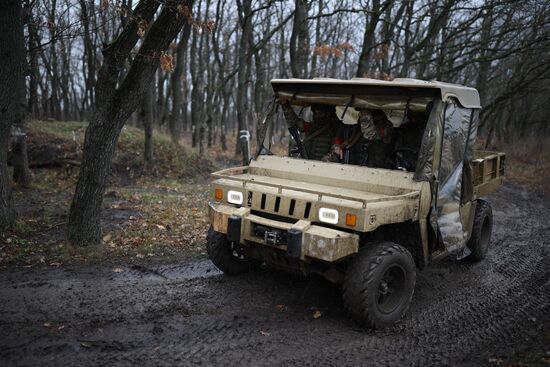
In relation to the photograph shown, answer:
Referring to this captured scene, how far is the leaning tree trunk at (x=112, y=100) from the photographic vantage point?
6.64 meters

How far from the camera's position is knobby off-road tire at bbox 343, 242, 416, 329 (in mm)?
4883

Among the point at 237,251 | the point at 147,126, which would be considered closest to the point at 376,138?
the point at 237,251

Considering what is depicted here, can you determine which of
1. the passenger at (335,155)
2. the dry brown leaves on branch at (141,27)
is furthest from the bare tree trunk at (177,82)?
the passenger at (335,155)

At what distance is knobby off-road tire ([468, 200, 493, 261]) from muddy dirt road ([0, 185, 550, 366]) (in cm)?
54

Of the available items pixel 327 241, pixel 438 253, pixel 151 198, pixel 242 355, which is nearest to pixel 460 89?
pixel 438 253

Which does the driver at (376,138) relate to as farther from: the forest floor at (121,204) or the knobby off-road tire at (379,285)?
the forest floor at (121,204)

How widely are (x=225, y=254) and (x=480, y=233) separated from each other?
162 inches

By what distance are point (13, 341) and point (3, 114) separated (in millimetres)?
4481

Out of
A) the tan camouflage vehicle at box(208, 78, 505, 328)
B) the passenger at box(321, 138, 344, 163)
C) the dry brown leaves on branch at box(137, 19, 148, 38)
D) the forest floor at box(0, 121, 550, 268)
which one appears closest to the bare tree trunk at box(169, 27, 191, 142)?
the forest floor at box(0, 121, 550, 268)

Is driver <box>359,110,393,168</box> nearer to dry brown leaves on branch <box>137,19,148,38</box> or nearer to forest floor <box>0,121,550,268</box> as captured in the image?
forest floor <box>0,121,550,268</box>

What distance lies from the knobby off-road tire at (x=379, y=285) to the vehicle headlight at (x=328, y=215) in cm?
54

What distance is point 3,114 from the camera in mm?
7461

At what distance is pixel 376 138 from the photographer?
253 inches

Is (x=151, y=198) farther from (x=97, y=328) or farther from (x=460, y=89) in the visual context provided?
(x=460, y=89)
